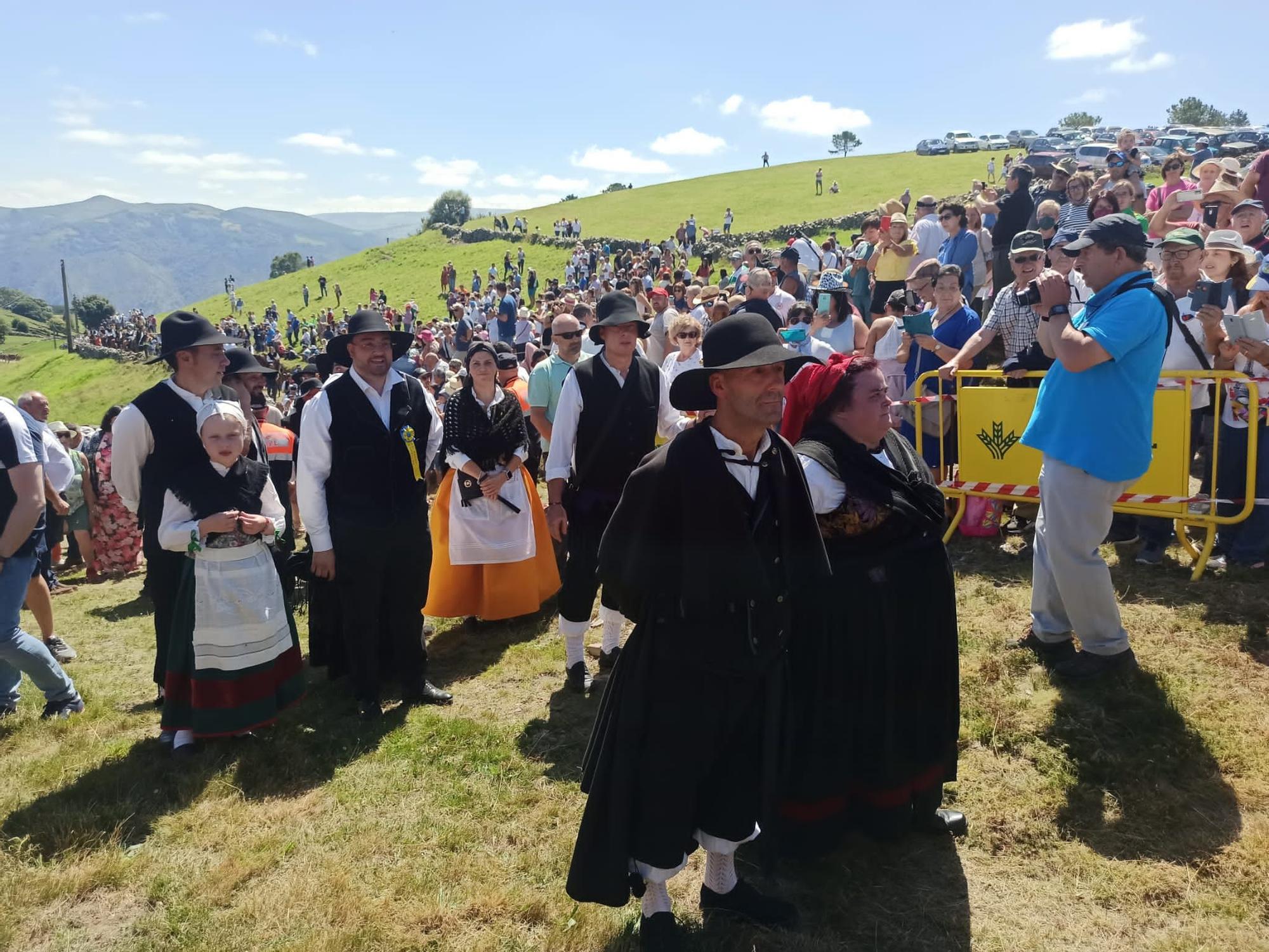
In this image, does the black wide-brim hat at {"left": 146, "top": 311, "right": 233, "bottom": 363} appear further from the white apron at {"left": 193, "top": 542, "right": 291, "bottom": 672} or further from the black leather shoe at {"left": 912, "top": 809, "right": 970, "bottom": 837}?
the black leather shoe at {"left": 912, "top": 809, "right": 970, "bottom": 837}

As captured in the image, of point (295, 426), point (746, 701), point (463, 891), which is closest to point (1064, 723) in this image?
point (746, 701)

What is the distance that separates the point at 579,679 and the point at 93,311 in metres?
109

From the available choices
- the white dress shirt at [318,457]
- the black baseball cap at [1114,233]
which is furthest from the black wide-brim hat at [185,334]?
the black baseball cap at [1114,233]

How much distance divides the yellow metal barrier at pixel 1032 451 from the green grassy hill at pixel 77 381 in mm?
42940

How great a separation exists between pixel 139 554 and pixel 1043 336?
11338 millimetres

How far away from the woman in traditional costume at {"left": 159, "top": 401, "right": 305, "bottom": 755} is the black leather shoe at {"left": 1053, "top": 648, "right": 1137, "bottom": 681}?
440 centimetres

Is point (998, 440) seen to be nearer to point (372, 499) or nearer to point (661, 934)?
point (372, 499)

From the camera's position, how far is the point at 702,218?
51.6m

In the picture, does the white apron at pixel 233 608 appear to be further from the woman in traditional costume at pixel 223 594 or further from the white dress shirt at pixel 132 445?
the white dress shirt at pixel 132 445

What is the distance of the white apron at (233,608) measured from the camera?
4.51 m

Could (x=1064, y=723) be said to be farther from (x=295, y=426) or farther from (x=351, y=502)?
(x=295, y=426)

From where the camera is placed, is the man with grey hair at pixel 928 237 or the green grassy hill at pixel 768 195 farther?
the green grassy hill at pixel 768 195

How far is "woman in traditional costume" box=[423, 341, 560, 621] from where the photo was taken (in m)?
6.14

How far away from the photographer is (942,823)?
3.56 m
